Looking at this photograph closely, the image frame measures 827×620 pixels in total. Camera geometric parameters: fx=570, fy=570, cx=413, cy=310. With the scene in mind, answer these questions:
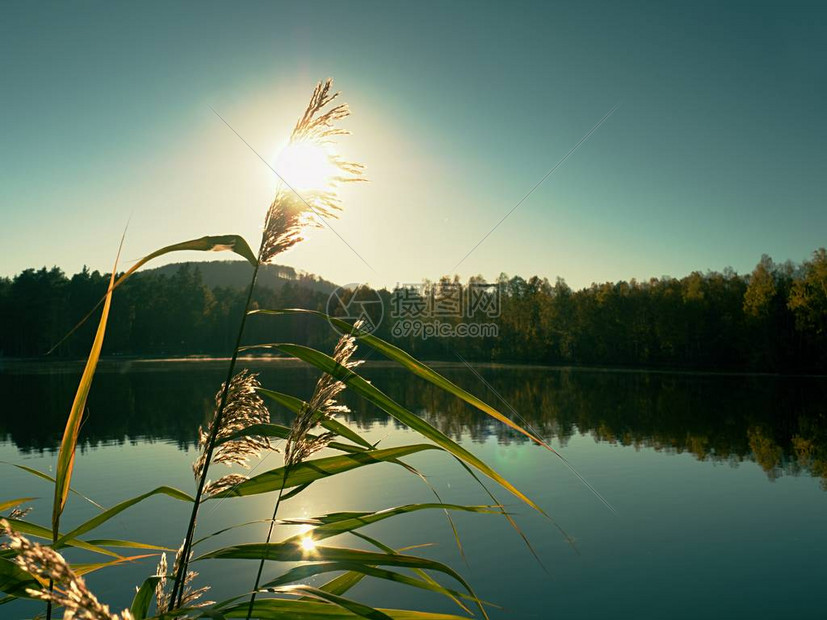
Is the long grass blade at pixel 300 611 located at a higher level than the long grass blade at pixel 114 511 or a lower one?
lower

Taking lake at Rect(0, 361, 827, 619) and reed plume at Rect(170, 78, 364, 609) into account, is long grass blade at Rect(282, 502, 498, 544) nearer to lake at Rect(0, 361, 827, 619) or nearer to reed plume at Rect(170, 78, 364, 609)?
reed plume at Rect(170, 78, 364, 609)

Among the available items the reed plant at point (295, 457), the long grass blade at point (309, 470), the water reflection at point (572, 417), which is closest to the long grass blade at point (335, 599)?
the reed plant at point (295, 457)

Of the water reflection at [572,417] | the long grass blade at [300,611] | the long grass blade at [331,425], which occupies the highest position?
the long grass blade at [331,425]

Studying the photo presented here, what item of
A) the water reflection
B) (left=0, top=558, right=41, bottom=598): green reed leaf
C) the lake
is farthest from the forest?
(left=0, top=558, right=41, bottom=598): green reed leaf

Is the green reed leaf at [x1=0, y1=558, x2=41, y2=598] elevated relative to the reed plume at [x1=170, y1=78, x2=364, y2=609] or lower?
lower

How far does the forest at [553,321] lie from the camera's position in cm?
6244

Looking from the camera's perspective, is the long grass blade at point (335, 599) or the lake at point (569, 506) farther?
the lake at point (569, 506)

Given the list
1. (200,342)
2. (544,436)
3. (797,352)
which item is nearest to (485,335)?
(797,352)

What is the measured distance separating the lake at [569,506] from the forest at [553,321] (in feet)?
140

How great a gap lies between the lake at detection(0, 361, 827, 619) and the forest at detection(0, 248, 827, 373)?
42.7 meters

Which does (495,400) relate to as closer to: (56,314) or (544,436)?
(544,436)

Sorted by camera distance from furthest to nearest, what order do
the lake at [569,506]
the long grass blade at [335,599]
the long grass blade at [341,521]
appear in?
the lake at [569,506]
the long grass blade at [341,521]
the long grass blade at [335,599]

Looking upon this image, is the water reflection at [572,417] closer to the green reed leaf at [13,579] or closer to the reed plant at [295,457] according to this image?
the reed plant at [295,457]

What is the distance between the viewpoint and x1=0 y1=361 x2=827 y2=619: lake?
25.6 feet
